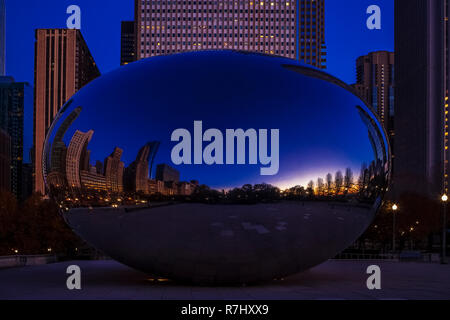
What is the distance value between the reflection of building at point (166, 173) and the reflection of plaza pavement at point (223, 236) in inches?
25.6

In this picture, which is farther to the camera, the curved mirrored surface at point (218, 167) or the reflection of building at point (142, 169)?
the reflection of building at point (142, 169)

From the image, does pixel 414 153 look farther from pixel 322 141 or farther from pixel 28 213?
pixel 322 141

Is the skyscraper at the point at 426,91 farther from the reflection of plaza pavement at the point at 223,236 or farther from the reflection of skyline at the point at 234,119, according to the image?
the reflection of skyline at the point at 234,119

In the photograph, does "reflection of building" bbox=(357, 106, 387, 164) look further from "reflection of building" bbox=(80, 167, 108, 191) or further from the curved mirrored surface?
"reflection of building" bbox=(80, 167, 108, 191)

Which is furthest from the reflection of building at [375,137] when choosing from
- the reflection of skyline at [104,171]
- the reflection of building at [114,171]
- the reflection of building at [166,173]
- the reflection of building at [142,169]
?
the reflection of building at [114,171]

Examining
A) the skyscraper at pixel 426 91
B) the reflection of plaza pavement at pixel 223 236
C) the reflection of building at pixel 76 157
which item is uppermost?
the skyscraper at pixel 426 91

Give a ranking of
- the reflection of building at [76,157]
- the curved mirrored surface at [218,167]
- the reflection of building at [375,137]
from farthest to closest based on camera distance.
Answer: the reflection of building at [375,137], the reflection of building at [76,157], the curved mirrored surface at [218,167]

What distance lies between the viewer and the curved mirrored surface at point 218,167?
579 inches

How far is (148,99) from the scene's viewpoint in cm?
1542

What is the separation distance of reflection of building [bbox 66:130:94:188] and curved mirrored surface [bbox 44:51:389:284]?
45 millimetres

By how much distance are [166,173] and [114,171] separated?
140 cm

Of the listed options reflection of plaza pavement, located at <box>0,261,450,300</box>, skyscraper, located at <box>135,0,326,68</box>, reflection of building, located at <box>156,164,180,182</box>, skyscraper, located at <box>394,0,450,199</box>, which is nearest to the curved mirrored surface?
reflection of building, located at <box>156,164,180,182</box>

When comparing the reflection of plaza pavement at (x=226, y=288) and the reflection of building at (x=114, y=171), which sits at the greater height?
the reflection of building at (x=114, y=171)
